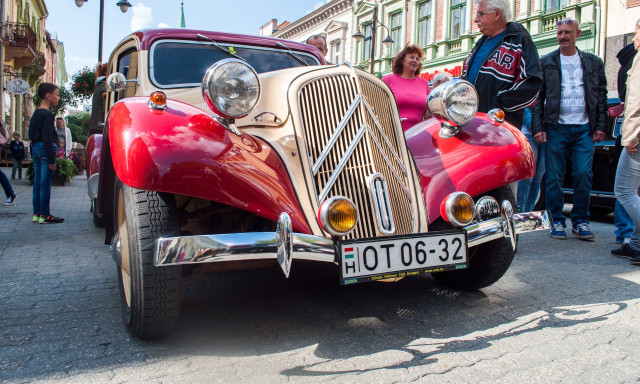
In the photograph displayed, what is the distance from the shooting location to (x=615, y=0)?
13500mm

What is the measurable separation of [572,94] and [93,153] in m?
4.46

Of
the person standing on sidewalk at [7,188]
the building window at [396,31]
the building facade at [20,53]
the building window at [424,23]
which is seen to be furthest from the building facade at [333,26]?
the person standing on sidewalk at [7,188]

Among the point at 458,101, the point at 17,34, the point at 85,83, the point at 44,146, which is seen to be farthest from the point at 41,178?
the point at 17,34

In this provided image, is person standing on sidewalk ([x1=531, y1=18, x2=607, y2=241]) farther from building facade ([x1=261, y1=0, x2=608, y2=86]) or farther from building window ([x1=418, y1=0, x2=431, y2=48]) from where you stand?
building window ([x1=418, y1=0, x2=431, y2=48])

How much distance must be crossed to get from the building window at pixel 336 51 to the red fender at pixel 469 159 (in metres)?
25.3

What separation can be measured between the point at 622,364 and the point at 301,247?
1.41 meters

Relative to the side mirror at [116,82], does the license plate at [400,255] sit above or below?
below

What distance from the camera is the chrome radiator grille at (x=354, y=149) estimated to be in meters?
2.42

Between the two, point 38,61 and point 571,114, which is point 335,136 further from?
point 38,61

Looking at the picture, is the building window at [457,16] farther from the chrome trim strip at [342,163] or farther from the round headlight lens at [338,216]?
the round headlight lens at [338,216]

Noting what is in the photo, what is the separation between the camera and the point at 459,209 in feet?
8.27

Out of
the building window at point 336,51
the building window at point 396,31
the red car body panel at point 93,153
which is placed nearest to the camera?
the red car body panel at point 93,153

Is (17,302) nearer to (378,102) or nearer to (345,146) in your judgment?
(345,146)

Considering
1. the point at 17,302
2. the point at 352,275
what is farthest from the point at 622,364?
the point at 17,302
